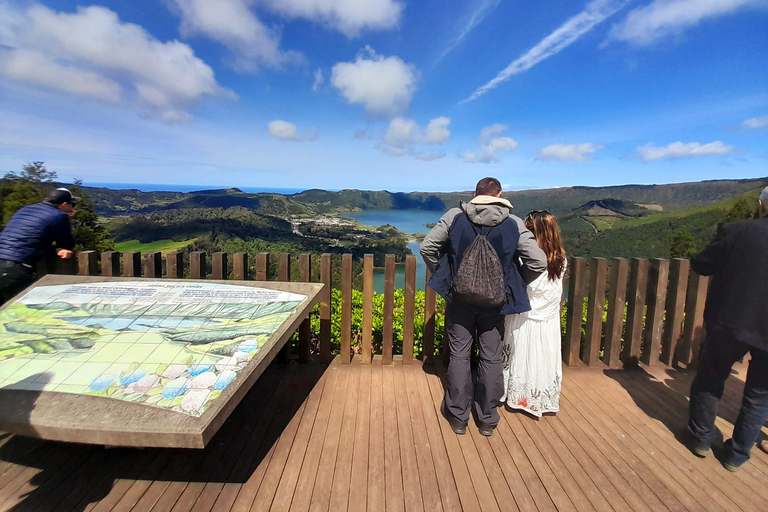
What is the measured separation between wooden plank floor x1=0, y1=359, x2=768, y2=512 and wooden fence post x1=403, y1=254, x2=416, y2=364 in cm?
56

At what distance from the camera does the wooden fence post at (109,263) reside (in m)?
3.36

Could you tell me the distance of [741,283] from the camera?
224 cm

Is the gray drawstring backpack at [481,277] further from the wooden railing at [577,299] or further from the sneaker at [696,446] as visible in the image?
the sneaker at [696,446]

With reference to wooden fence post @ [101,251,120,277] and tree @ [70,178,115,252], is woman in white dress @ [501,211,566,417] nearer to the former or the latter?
wooden fence post @ [101,251,120,277]

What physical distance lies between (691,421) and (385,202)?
10446 cm

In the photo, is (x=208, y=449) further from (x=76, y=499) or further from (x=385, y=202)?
(x=385, y=202)

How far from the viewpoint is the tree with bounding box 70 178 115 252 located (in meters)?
5.29

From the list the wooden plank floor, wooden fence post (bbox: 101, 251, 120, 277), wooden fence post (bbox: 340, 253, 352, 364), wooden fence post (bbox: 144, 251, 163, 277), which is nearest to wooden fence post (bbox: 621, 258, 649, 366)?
the wooden plank floor

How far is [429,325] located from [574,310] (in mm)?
1471

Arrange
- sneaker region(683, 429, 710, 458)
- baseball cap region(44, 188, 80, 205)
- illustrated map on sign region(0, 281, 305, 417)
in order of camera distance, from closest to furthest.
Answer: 1. illustrated map on sign region(0, 281, 305, 417)
2. sneaker region(683, 429, 710, 458)
3. baseball cap region(44, 188, 80, 205)

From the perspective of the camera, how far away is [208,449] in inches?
95.9

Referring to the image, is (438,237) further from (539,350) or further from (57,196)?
(57,196)

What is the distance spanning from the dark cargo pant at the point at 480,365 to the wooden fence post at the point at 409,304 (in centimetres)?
69

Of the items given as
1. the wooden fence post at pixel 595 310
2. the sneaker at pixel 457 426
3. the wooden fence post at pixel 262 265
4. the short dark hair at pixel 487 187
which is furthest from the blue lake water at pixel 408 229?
the wooden fence post at pixel 595 310
